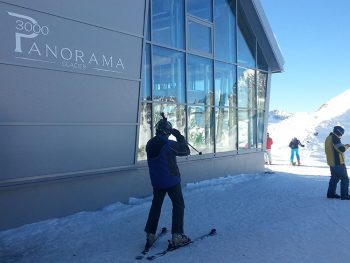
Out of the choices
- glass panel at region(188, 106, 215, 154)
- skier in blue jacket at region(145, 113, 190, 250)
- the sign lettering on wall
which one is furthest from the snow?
the sign lettering on wall

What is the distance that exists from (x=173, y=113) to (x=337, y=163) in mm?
3973

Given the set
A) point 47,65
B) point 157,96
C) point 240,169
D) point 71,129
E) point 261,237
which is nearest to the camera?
point 261,237

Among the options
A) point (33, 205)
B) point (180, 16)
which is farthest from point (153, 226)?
point (180, 16)

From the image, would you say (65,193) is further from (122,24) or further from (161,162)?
(122,24)

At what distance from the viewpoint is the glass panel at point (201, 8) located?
1099cm

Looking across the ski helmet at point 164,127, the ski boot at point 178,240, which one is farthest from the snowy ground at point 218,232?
the ski helmet at point 164,127

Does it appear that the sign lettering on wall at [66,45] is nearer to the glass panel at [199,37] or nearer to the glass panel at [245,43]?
the glass panel at [199,37]

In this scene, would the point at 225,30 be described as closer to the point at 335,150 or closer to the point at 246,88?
the point at 246,88

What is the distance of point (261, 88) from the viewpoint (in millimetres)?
14594

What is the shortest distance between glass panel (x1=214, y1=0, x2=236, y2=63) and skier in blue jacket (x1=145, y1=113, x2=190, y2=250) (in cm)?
682

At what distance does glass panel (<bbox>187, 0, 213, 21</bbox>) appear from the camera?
36.1 ft

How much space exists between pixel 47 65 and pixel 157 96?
3264 millimetres

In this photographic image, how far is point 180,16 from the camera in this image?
34.8 feet

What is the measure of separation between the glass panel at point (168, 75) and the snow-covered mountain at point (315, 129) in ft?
49.7
